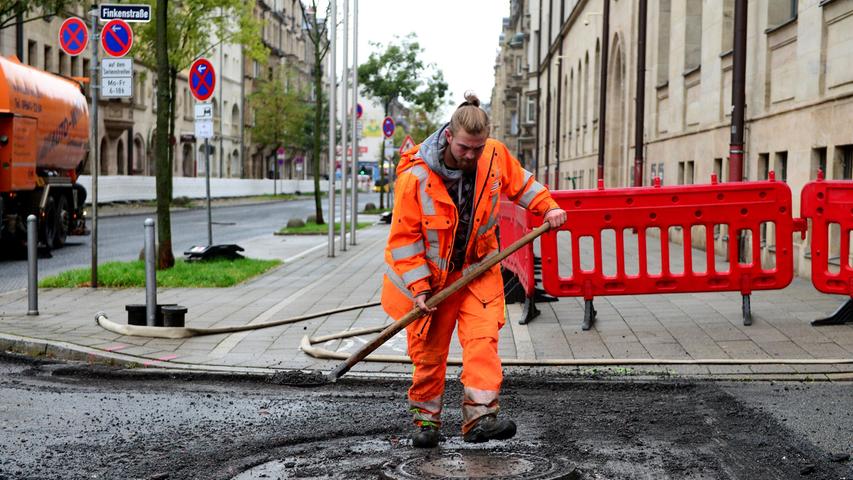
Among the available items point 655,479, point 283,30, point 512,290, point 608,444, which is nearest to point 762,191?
point 512,290

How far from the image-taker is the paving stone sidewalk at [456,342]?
855 centimetres

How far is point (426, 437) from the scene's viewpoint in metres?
5.81

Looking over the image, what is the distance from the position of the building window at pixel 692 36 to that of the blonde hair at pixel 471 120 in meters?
20.1

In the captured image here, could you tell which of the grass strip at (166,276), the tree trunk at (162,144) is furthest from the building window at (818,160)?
the tree trunk at (162,144)

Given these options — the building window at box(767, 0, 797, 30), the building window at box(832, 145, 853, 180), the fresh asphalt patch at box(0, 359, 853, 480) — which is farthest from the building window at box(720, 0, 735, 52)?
the fresh asphalt patch at box(0, 359, 853, 480)

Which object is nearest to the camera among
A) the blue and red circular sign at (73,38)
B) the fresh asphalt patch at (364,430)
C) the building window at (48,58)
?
the fresh asphalt patch at (364,430)

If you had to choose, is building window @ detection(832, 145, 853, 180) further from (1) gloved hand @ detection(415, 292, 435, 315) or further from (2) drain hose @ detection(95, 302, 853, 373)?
(1) gloved hand @ detection(415, 292, 435, 315)

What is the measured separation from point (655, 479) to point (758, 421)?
147cm

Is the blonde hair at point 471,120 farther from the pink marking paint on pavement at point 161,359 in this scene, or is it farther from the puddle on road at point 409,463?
the pink marking paint on pavement at point 161,359

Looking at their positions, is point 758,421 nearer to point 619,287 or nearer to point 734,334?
point 734,334

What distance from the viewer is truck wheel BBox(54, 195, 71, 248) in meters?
22.8

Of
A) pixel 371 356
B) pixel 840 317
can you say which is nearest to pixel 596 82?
pixel 840 317

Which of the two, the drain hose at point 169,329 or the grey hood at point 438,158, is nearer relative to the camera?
the grey hood at point 438,158

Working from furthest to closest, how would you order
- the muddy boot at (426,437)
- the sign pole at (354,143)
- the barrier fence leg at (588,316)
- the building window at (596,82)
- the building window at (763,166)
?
1. the building window at (596,82)
2. the sign pole at (354,143)
3. the building window at (763,166)
4. the barrier fence leg at (588,316)
5. the muddy boot at (426,437)
